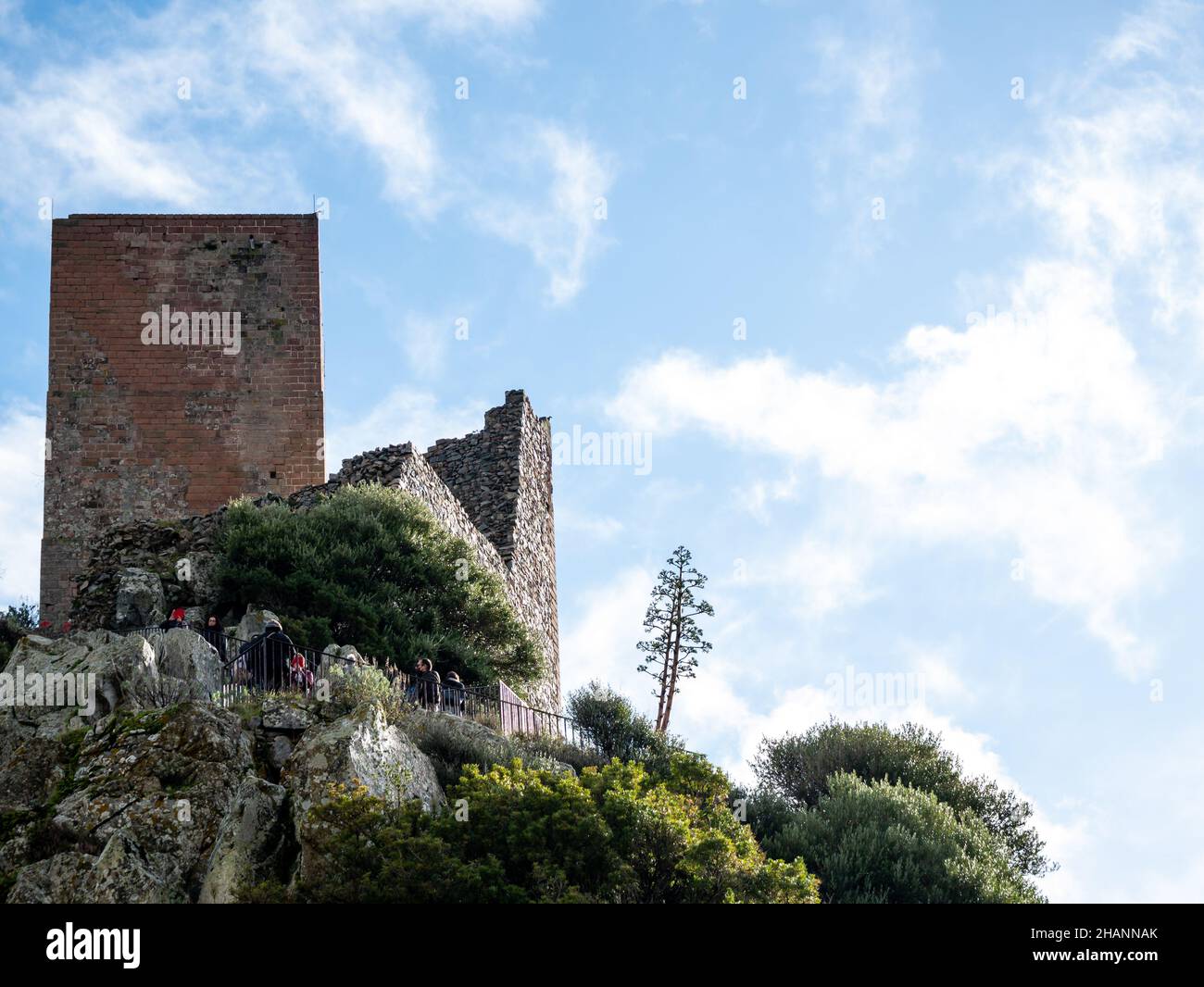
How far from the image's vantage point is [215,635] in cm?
1908

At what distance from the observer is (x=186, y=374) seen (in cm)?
3006

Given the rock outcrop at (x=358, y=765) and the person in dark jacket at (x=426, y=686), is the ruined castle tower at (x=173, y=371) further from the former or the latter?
the rock outcrop at (x=358, y=765)

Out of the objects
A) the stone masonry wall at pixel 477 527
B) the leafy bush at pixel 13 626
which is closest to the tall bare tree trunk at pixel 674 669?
the stone masonry wall at pixel 477 527

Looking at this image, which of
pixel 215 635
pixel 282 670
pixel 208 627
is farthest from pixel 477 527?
pixel 282 670

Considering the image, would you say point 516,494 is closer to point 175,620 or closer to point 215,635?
point 175,620

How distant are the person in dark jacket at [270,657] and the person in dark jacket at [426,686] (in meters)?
1.75

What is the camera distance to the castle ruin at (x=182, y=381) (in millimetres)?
28828

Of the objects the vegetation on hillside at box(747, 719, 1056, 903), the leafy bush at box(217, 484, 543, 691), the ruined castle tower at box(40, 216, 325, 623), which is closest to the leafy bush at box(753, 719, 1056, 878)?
the vegetation on hillside at box(747, 719, 1056, 903)

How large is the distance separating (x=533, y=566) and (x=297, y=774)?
21567 mm

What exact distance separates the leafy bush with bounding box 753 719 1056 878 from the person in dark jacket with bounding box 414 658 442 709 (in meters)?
5.68

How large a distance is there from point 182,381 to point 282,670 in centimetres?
1371

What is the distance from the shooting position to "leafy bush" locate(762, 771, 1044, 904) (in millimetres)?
16422
